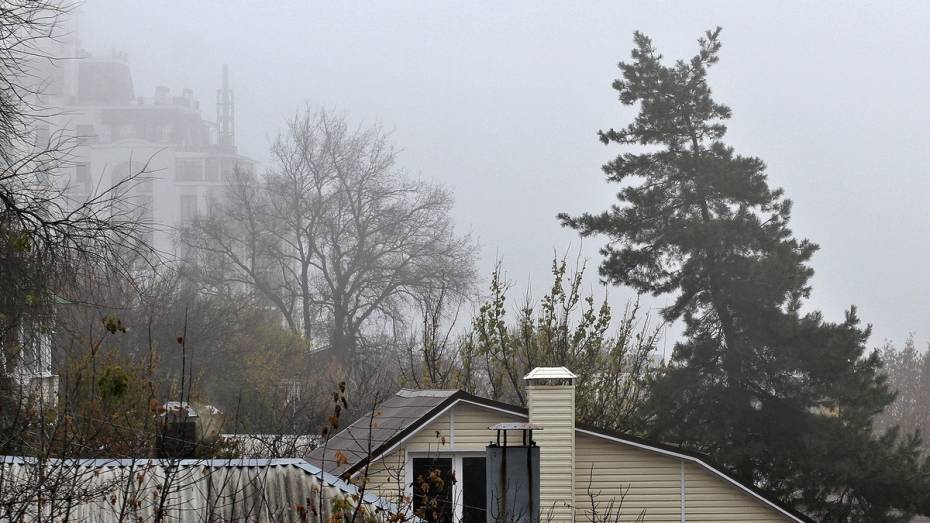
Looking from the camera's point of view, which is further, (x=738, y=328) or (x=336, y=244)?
(x=336, y=244)

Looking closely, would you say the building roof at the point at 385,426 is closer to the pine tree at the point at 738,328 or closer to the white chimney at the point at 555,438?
the white chimney at the point at 555,438

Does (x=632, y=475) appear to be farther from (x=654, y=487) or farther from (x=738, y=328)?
→ (x=738, y=328)

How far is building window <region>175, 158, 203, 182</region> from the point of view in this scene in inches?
6009

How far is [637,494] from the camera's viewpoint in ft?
58.2

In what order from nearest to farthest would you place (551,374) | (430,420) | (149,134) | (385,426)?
(551,374) < (430,420) < (385,426) < (149,134)

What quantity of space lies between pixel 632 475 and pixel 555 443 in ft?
6.50

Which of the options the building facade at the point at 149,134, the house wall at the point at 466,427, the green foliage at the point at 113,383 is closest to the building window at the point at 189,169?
the building facade at the point at 149,134

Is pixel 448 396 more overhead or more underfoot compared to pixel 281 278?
more underfoot

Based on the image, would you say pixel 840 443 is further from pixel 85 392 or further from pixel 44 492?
pixel 44 492

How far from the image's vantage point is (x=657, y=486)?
58.3ft

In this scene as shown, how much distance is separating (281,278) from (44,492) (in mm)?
55095

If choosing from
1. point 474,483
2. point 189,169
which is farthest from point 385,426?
point 189,169

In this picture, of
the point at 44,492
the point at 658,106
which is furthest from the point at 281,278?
the point at 44,492

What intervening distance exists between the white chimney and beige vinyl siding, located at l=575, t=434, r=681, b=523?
4.17 feet
